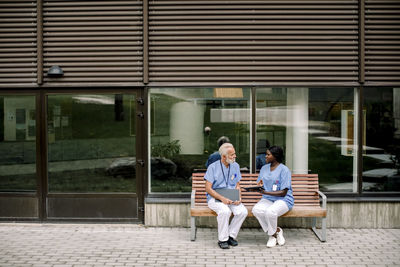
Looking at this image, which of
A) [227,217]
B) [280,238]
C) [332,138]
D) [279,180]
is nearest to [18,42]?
[227,217]

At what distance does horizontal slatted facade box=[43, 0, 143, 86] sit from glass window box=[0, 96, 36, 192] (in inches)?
26.6

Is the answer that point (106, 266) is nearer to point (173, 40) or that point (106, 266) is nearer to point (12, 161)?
point (12, 161)

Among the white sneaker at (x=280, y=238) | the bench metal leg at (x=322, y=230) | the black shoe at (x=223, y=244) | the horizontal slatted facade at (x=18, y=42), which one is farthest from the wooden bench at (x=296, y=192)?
the horizontal slatted facade at (x=18, y=42)

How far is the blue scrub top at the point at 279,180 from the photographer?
6.52m

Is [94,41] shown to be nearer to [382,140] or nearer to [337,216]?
[337,216]

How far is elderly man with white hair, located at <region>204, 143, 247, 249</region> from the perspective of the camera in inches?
252

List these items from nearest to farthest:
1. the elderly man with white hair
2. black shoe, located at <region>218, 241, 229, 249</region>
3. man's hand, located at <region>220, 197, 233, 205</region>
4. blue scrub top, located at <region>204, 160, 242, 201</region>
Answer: black shoe, located at <region>218, 241, 229, 249</region>
the elderly man with white hair
man's hand, located at <region>220, 197, 233, 205</region>
blue scrub top, located at <region>204, 160, 242, 201</region>

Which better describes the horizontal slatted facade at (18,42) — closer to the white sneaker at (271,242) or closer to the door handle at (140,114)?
the door handle at (140,114)

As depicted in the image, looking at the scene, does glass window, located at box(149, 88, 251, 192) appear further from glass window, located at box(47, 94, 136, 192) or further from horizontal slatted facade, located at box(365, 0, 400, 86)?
Answer: horizontal slatted facade, located at box(365, 0, 400, 86)

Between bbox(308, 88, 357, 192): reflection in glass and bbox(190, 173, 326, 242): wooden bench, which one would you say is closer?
bbox(190, 173, 326, 242): wooden bench

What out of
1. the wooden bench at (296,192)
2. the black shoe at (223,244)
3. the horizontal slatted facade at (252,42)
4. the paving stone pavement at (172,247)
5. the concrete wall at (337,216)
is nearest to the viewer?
the paving stone pavement at (172,247)

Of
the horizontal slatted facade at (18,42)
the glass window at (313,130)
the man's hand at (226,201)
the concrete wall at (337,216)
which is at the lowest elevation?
the concrete wall at (337,216)

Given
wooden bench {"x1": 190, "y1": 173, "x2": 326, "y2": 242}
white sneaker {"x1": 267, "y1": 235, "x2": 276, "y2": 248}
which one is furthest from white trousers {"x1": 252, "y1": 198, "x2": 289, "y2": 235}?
wooden bench {"x1": 190, "y1": 173, "x2": 326, "y2": 242}

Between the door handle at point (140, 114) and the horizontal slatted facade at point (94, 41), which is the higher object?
the horizontal slatted facade at point (94, 41)
